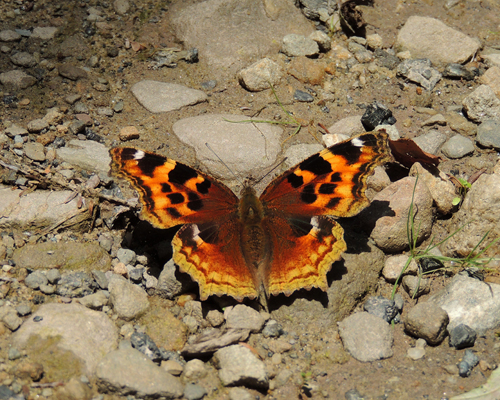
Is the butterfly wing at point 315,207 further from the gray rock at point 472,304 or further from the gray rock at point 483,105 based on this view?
the gray rock at point 483,105

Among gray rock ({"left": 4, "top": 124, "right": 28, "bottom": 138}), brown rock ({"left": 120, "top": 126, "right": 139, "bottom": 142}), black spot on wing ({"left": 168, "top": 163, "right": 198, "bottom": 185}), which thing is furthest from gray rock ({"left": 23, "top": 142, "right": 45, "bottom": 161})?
black spot on wing ({"left": 168, "top": 163, "right": 198, "bottom": 185})

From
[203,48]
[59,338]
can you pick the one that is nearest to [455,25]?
[203,48]

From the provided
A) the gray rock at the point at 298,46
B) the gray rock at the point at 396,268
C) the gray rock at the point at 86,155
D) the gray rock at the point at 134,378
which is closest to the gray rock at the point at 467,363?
the gray rock at the point at 396,268

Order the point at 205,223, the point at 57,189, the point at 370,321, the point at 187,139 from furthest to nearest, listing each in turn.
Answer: the point at 187,139 < the point at 57,189 < the point at 205,223 < the point at 370,321

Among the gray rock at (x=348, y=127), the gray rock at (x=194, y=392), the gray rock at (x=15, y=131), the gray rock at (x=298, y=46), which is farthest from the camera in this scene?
the gray rock at (x=298, y=46)

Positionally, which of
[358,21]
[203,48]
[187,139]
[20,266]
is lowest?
[20,266]

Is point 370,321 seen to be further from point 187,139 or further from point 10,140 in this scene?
point 10,140

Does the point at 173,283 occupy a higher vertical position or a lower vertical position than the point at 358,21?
lower
